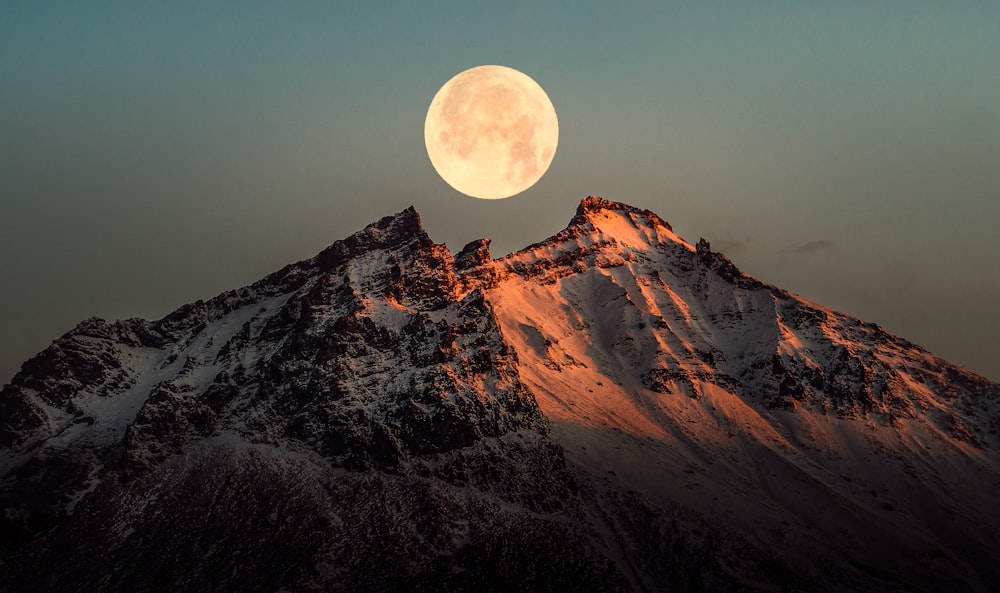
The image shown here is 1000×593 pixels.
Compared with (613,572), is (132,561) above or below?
above

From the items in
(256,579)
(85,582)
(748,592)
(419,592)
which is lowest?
(748,592)

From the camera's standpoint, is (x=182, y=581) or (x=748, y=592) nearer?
(x=182, y=581)

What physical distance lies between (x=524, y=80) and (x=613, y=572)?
11161 cm

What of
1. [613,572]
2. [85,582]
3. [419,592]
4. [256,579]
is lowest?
[613,572]

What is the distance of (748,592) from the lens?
19938cm

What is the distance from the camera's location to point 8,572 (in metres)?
194

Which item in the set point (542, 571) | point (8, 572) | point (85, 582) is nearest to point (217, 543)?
point (85, 582)

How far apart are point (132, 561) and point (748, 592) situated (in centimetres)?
13572

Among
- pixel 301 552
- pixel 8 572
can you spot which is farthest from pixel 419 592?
pixel 8 572

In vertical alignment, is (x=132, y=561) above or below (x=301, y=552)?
above

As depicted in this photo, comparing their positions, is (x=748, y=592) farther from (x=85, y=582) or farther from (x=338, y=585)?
(x=85, y=582)

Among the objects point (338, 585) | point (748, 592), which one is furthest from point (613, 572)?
point (338, 585)

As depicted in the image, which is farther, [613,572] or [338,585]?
[613,572]

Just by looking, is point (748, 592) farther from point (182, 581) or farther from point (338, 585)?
point (182, 581)
